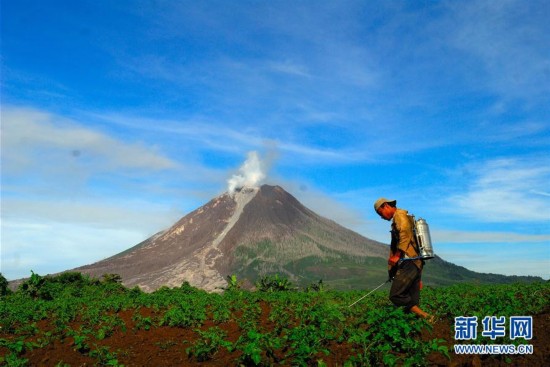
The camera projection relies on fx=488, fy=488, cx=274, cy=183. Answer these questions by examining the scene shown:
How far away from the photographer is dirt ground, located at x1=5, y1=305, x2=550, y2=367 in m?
6.30

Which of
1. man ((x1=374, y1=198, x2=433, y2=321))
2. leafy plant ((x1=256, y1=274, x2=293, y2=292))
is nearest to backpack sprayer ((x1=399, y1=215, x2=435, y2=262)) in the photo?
man ((x1=374, y1=198, x2=433, y2=321))

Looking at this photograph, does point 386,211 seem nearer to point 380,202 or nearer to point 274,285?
point 380,202

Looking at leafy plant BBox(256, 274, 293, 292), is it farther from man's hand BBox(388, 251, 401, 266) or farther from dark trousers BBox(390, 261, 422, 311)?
dark trousers BBox(390, 261, 422, 311)

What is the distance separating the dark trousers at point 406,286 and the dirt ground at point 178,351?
25.0 inches

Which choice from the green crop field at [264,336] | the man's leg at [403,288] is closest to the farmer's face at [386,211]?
the man's leg at [403,288]

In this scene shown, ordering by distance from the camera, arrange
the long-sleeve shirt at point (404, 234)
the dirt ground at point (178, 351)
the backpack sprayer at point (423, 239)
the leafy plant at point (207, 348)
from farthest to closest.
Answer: the backpack sprayer at point (423, 239) → the long-sleeve shirt at point (404, 234) → the leafy plant at point (207, 348) → the dirt ground at point (178, 351)

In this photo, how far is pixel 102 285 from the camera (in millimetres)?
37312

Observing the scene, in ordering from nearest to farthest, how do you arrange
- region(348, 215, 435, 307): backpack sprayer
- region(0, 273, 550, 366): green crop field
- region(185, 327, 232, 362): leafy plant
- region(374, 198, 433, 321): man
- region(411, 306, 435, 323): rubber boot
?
region(0, 273, 550, 366): green crop field < region(185, 327, 232, 362): leafy plant < region(411, 306, 435, 323): rubber boot < region(374, 198, 433, 321): man < region(348, 215, 435, 307): backpack sprayer

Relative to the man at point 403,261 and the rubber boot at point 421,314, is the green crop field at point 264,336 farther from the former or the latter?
the man at point 403,261

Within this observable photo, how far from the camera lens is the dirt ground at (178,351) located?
6297 millimetres

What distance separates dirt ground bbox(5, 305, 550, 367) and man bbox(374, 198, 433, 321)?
67cm

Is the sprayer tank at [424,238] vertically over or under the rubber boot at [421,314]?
over

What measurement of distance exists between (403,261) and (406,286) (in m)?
0.49

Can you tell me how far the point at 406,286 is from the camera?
8789mm
